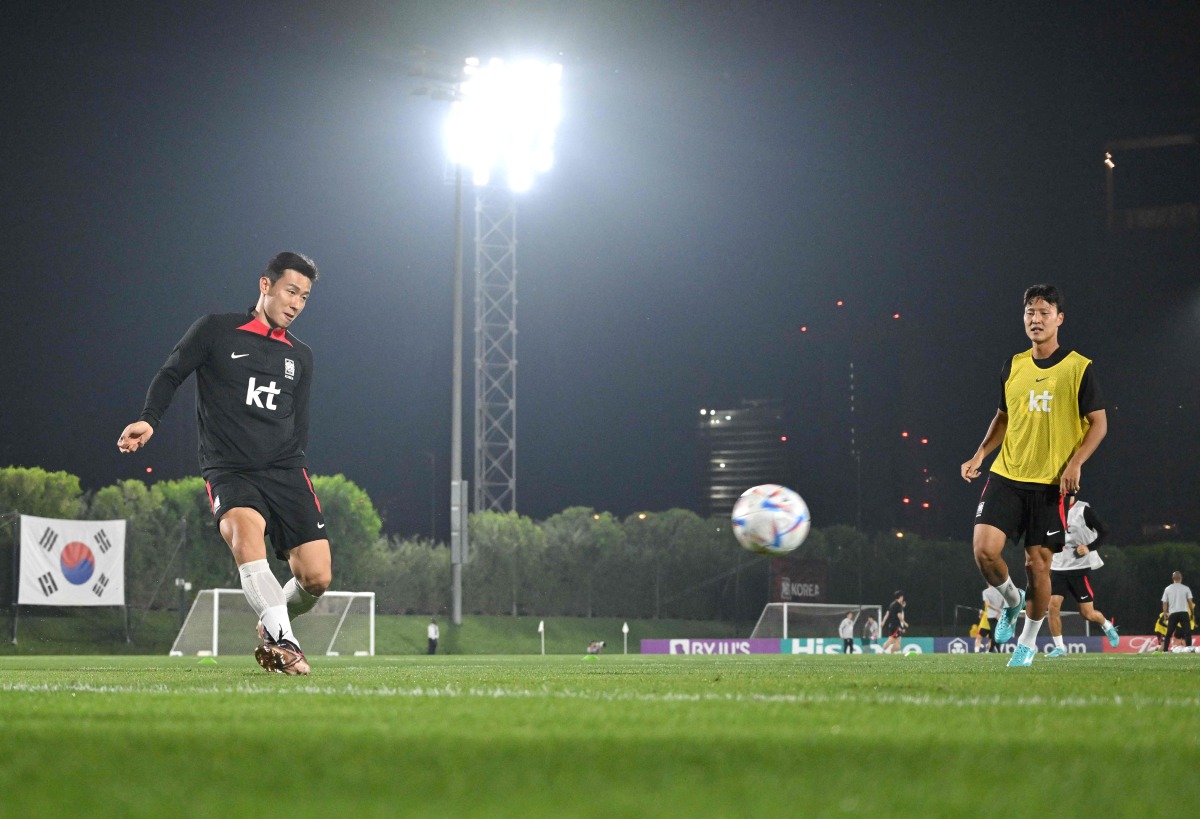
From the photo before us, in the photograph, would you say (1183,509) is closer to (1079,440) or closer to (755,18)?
(755,18)

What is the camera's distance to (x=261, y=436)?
769cm

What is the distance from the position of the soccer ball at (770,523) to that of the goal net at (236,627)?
17.1 metres

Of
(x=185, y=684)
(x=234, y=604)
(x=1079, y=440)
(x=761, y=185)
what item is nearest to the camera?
(x=185, y=684)

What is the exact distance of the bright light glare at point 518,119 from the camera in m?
37.3

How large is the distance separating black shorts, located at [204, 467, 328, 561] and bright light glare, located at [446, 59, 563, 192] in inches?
1180

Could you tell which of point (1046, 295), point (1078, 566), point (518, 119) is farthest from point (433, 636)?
point (1046, 295)

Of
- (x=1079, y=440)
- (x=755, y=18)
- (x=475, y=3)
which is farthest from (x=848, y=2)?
(x=1079, y=440)

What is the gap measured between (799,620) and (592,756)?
37.8 m

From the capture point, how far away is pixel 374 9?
42.8 m

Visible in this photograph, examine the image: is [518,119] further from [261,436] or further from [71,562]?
[261,436]

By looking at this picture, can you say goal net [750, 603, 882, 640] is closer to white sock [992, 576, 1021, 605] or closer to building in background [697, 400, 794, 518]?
building in background [697, 400, 794, 518]

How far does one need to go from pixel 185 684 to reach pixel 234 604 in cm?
2224

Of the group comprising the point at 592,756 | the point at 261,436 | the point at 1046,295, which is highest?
the point at 1046,295

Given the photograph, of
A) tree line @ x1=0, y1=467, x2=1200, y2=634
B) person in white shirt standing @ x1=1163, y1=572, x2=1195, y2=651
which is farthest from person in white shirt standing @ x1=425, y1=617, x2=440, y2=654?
person in white shirt standing @ x1=1163, y1=572, x2=1195, y2=651
